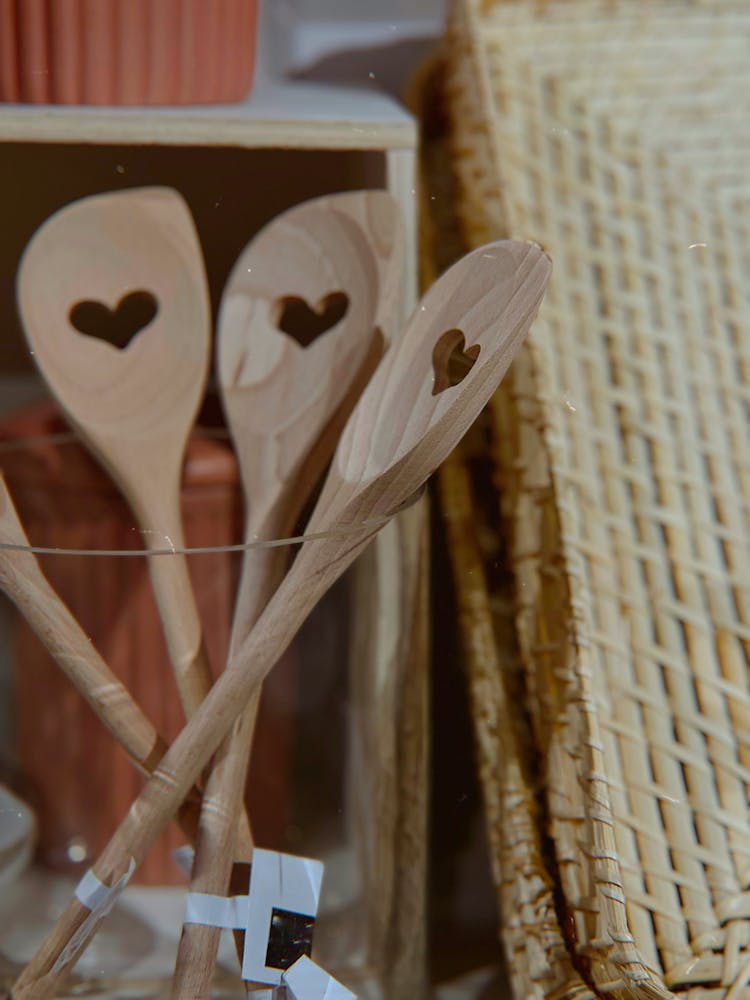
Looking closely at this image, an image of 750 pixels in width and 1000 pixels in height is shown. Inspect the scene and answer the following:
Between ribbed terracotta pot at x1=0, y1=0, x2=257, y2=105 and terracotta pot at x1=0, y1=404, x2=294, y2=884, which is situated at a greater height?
ribbed terracotta pot at x1=0, y1=0, x2=257, y2=105

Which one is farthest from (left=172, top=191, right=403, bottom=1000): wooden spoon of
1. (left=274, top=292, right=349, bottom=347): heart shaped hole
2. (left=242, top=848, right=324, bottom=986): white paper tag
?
(left=242, top=848, right=324, bottom=986): white paper tag

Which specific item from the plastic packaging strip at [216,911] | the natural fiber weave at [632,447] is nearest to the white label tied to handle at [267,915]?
the plastic packaging strip at [216,911]

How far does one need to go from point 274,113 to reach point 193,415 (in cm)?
14

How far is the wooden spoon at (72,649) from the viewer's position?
348 mm

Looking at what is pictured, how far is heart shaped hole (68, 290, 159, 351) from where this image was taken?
1.51 feet

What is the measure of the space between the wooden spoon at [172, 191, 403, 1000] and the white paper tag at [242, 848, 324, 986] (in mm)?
110

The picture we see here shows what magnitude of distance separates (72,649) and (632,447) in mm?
260

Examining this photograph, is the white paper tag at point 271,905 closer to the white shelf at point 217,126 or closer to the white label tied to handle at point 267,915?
the white label tied to handle at point 267,915

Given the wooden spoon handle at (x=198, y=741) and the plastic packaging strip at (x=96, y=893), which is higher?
Answer: the wooden spoon handle at (x=198, y=741)

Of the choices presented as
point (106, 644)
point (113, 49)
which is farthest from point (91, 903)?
point (113, 49)

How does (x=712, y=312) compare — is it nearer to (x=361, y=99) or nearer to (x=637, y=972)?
(x=361, y=99)

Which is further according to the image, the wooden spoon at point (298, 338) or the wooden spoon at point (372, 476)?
the wooden spoon at point (298, 338)

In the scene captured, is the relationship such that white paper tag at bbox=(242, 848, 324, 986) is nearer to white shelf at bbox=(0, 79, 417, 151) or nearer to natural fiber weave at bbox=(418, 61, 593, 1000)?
natural fiber weave at bbox=(418, 61, 593, 1000)

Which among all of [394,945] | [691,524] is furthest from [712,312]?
[394,945]
